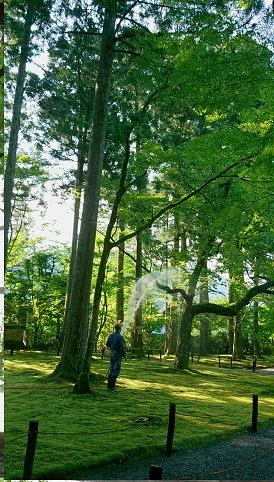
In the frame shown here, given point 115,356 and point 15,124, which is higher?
point 15,124

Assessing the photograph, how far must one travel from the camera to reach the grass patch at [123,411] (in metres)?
3.24

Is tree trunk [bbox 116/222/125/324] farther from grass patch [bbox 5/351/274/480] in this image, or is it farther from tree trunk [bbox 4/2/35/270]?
tree trunk [bbox 4/2/35/270]

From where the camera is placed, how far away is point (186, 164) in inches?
184

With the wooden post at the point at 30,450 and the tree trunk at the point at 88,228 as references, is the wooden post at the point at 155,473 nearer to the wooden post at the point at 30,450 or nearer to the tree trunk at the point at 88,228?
the wooden post at the point at 30,450

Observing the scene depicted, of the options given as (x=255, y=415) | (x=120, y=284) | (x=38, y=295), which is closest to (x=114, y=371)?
(x=120, y=284)

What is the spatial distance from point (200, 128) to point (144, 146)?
637 mm

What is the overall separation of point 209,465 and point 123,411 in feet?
2.93

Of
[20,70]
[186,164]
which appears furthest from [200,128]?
[20,70]

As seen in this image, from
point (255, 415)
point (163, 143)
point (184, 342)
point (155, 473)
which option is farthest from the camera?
point (163, 143)

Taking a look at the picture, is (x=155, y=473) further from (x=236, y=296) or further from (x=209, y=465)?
(x=236, y=296)

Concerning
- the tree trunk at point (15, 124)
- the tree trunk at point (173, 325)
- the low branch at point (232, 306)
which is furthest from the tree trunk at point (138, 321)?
the tree trunk at point (15, 124)

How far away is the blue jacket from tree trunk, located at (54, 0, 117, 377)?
1.48 ft

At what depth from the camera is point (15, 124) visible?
14.2 feet

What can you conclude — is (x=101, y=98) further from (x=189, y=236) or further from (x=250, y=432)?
(x=250, y=432)
